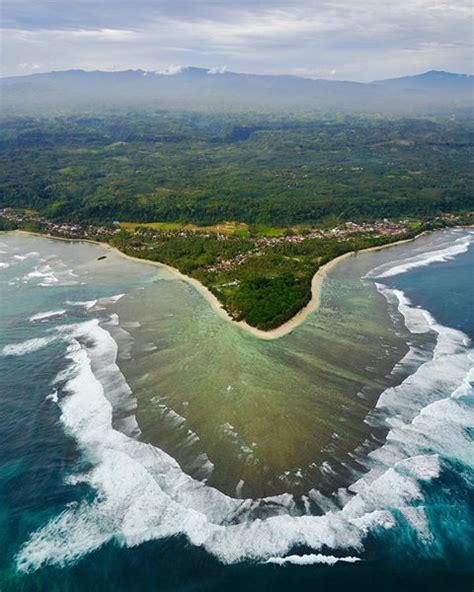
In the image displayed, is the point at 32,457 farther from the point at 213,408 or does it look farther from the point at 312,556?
the point at 312,556

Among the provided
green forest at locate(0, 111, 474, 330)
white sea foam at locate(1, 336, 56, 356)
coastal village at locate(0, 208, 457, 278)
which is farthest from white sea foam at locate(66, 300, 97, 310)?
coastal village at locate(0, 208, 457, 278)

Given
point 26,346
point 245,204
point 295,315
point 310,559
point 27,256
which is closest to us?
point 310,559

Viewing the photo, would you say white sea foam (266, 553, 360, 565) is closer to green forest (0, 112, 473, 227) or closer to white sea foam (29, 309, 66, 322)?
white sea foam (29, 309, 66, 322)

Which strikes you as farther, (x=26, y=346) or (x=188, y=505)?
(x=26, y=346)

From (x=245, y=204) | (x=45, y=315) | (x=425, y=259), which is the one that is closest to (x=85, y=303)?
(x=45, y=315)

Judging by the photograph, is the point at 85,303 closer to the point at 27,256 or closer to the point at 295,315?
the point at 295,315

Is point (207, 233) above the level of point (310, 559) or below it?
below

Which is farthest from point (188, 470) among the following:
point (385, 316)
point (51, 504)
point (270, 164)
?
point (270, 164)
